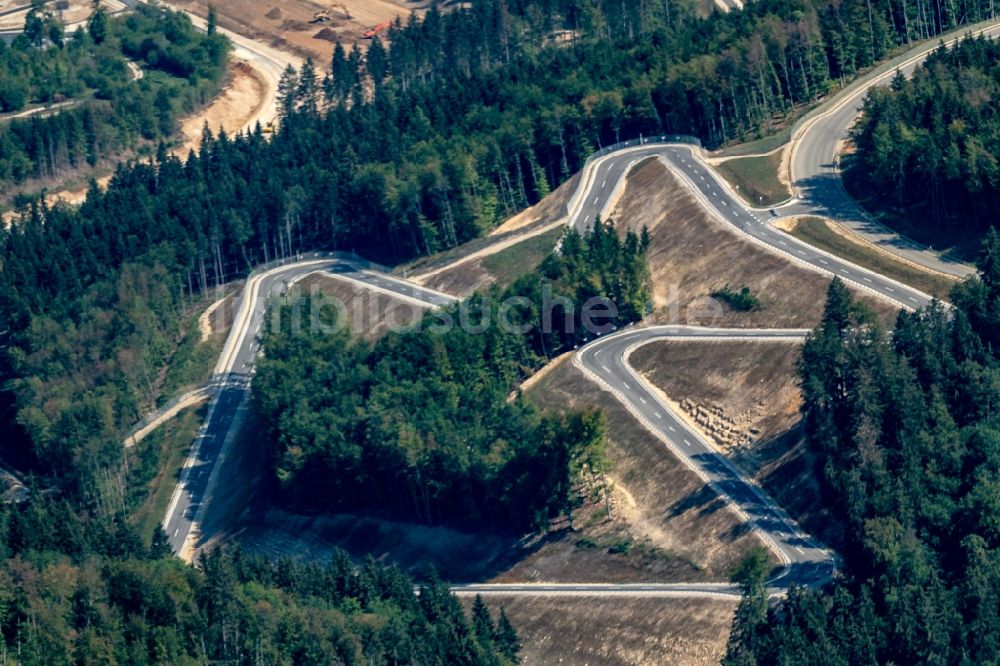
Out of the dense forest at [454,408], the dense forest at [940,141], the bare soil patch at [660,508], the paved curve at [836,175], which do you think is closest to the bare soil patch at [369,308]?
the dense forest at [454,408]

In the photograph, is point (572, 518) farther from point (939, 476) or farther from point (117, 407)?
point (117, 407)

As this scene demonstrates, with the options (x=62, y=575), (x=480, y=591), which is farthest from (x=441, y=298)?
(x=62, y=575)

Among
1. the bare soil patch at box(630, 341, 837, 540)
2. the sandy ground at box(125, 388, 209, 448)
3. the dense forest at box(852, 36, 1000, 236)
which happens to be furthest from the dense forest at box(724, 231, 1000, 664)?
the sandy ground at box(125, 388, 209, 448)

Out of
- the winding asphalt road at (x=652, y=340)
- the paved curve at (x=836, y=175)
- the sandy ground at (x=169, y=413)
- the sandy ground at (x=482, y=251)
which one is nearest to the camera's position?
the winding asphalt road at (x=652, y=340)

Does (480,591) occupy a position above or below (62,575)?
below

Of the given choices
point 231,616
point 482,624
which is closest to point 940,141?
point 482,624

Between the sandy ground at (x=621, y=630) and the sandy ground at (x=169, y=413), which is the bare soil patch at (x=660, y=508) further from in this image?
the sandy ground at (x=169, y=413)
